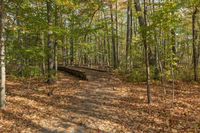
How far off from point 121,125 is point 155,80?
10778 millimetres

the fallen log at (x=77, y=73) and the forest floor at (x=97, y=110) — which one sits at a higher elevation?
the fallen log at (x=77, y=73)

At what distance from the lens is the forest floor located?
36.7ft

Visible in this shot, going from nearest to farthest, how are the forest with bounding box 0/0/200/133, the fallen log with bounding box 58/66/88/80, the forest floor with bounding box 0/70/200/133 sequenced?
1. the forest floor with bounding box 0/70/200/133
2. the forest with bounding box 0/0/200/133
3. the fallen log with bounding box 58/66/88/80

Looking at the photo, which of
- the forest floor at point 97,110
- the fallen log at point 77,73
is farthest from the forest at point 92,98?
the fallen log at point 77,73

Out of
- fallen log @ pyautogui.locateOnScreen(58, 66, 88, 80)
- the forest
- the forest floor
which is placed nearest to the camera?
the forest floor

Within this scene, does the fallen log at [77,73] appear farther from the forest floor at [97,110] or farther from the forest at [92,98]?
the forest floor at [97,110]

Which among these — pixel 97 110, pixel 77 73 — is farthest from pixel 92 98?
pixel 77 73

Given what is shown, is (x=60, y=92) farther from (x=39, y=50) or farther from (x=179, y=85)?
(x=179, y=85)

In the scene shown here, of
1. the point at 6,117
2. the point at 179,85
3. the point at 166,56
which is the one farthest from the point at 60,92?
the point at 179,85

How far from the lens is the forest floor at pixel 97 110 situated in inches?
440

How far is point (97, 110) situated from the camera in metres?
13.7

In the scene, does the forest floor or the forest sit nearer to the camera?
the forest floor

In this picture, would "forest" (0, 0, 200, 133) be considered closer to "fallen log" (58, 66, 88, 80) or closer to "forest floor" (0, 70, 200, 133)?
"forest floor" (0, 70, 200, 133)

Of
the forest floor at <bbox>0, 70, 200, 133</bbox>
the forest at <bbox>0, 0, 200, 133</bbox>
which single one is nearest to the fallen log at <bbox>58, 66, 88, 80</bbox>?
the forest at <bbox>0, 0, 200, 133</bbox>
